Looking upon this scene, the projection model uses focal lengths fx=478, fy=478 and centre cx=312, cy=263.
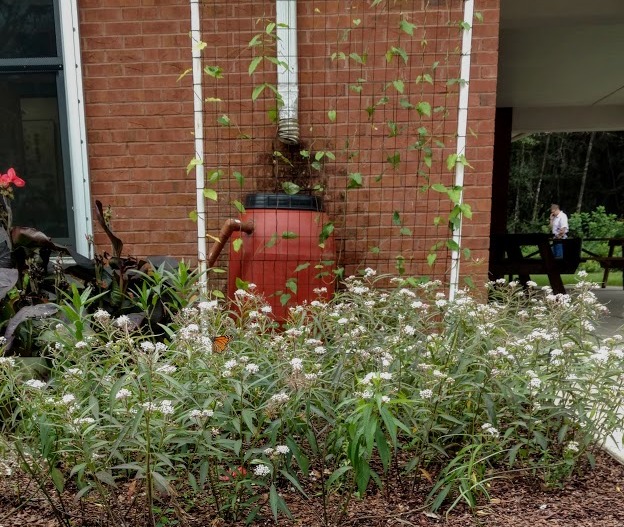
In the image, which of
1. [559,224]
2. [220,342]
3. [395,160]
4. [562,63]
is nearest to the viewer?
[220,342]

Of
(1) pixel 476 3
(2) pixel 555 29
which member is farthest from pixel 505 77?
(1) pixel 476 3

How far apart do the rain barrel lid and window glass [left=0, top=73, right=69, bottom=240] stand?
53.9 inches

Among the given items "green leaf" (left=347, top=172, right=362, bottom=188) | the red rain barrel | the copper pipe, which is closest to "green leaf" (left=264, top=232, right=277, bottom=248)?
the red rain barrel

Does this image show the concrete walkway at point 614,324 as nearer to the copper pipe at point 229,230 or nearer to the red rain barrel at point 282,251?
the red rain barrel at point 282,251

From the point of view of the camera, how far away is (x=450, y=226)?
2619mm

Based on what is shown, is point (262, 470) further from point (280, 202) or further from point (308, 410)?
point (280, 202)

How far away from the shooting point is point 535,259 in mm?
5203

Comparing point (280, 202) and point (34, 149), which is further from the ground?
point (34, 149)

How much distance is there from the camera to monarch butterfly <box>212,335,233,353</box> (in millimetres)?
1413

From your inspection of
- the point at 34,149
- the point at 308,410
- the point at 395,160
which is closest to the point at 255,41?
the point at 395,160

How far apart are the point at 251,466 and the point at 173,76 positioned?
242 centimetres

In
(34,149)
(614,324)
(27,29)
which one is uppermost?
(27,29)

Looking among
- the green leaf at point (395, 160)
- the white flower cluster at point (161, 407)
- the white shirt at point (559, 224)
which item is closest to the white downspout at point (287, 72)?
the green leaf at point (395, 160)

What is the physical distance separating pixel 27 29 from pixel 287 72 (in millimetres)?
1671
